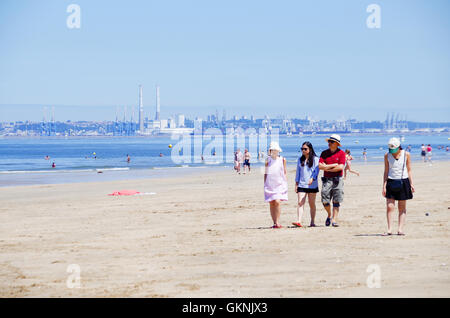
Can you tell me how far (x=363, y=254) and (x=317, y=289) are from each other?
218cm

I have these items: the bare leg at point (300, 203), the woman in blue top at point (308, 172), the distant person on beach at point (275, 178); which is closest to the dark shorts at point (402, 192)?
the woman in blue top at point (308, 172)

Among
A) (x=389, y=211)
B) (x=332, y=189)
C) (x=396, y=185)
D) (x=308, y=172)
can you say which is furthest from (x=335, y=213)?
(x=396, y=185)

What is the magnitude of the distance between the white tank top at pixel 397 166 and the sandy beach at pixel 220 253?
3.27 feet

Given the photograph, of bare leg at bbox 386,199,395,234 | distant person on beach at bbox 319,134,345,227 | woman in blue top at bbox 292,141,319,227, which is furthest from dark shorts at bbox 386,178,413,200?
woman in blue top at bbox 292,141,319,227

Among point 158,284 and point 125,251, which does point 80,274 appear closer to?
point 158,284

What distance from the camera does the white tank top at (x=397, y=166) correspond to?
10.5m

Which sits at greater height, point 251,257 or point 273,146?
point 273,146

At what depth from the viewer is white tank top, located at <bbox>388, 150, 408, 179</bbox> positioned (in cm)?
1046

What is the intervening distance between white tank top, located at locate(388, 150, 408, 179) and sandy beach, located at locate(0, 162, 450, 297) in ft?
3.27

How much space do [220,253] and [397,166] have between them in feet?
10.8

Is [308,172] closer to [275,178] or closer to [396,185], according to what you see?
[275,178]

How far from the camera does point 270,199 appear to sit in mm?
11805


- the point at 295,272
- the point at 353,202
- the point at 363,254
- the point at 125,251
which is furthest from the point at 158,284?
the point at 353,202

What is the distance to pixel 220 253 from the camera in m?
9.47
